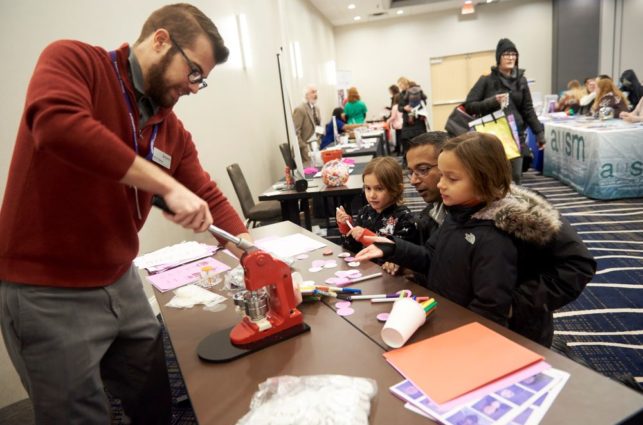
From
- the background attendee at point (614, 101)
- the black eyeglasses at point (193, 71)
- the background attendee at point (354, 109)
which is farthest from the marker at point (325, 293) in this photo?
the background attendee at point (354, 109)

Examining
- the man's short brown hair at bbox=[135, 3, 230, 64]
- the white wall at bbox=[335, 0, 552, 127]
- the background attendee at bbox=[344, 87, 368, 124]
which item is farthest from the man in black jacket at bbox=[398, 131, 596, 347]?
the white wall at bbox=[335, 0, 552, 127]

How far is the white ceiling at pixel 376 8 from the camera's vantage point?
9383 millimetres

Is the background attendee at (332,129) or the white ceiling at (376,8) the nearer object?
the background attendee at (332,129)

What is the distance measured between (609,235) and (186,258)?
136 inches

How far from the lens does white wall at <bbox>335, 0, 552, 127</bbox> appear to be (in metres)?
10.9

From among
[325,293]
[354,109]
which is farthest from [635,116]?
[325,293]

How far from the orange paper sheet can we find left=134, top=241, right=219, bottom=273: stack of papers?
4.11 ft

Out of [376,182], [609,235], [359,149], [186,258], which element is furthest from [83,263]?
[359,149]

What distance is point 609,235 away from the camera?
360 cm

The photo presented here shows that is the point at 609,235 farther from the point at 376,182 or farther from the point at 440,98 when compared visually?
the point at 440,98

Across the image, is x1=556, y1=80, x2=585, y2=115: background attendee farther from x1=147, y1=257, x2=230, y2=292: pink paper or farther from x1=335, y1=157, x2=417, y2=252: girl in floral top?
x1=147, y1=257, x2=230, y2=292: pink paper

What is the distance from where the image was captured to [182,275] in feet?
5.89

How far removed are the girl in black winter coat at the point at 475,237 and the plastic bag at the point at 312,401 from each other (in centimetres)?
56

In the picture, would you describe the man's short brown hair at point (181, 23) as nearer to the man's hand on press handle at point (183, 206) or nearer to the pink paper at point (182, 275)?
the man's hand on press handle at point (183, 206)
